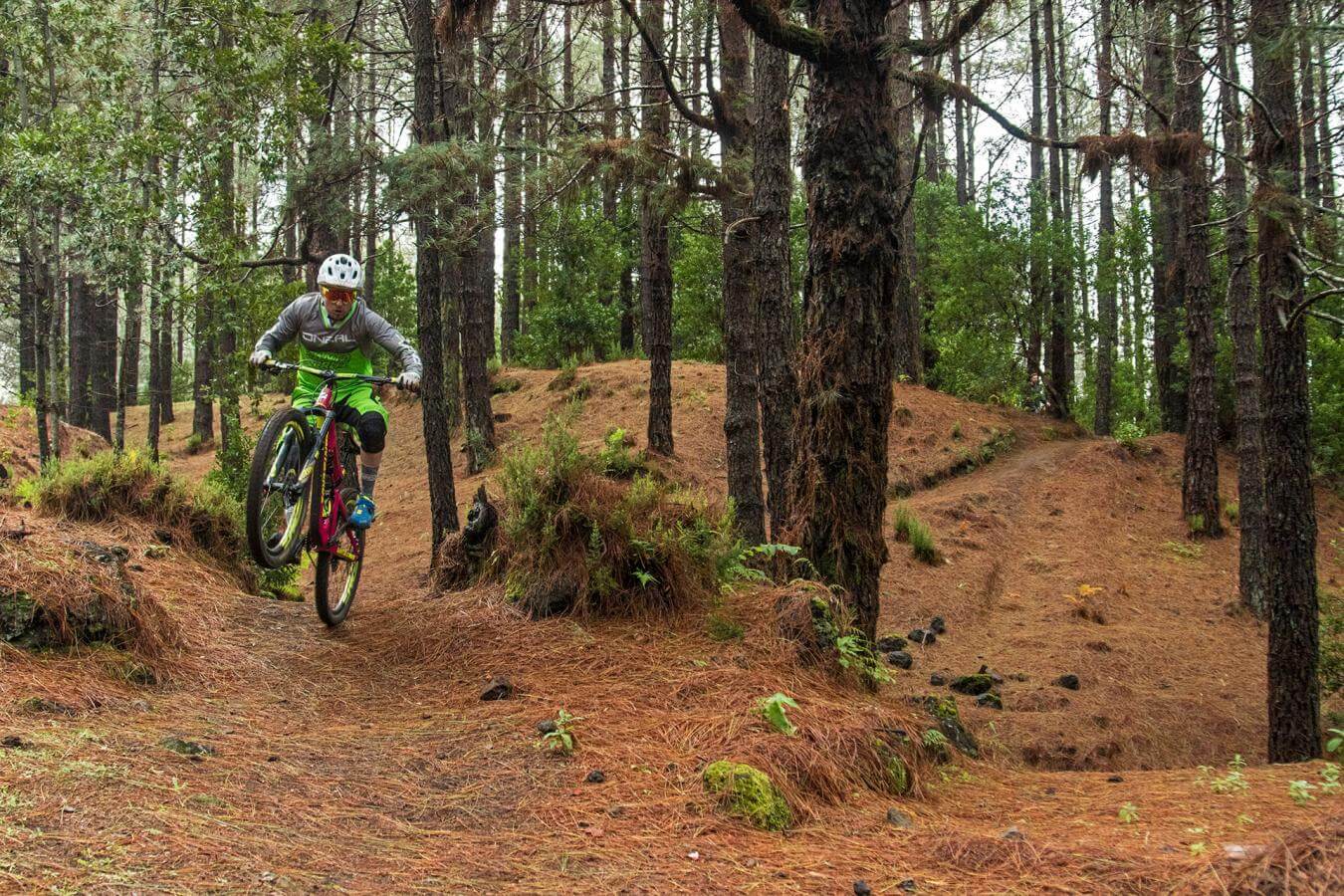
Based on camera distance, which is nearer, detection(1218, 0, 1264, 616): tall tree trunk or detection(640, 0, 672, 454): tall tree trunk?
detection(1218, 0, 1264, 616): tall tree trunk

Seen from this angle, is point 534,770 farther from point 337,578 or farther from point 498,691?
point 337,578

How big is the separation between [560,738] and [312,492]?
8.87 feet

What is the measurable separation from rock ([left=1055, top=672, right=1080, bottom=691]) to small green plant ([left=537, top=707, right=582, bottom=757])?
6.12 meters

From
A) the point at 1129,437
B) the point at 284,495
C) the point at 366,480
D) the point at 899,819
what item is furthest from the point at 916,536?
the point at 899,819

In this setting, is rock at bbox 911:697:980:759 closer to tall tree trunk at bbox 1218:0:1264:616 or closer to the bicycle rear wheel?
the bicycle rear wheel

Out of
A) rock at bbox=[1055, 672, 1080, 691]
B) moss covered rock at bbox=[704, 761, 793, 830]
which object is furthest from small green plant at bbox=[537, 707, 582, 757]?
rock at bbox=[1055, 672, 1080, 691]

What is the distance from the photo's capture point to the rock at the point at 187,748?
150 inches

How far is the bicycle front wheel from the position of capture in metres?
6.14

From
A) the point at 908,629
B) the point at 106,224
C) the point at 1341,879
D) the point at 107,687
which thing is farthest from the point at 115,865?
the point at 106,224

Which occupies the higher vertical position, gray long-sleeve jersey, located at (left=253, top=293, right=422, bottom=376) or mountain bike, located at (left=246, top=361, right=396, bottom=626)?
gray long-sleeve jersey, located at (left=253, top=293, right=422, bottom=376)

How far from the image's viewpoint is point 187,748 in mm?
3883

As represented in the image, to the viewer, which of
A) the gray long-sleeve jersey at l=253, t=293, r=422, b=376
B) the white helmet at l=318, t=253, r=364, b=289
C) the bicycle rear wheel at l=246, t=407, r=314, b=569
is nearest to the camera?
the bicycle rear wheel at l=246, t=407, r=314, b=569

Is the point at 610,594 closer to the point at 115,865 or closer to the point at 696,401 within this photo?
the point at 115,865

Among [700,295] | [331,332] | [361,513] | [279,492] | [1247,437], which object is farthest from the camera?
[700,295]
